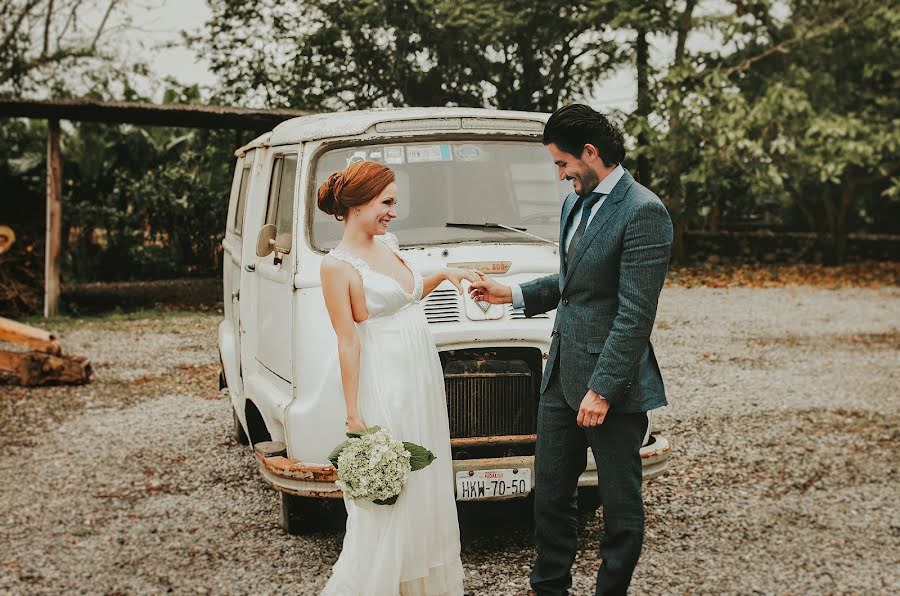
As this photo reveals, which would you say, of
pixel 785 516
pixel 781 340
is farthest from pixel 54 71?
pixel 785 516

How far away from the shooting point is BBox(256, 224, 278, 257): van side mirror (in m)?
5.25

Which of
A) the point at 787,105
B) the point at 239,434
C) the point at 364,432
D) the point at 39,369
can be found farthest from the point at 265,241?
the point at 787,105

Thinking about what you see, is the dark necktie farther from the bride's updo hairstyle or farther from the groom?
the bride's updo hairstyle

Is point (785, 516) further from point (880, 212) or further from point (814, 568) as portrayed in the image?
point (880, 212)

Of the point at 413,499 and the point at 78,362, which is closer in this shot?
the point at 413,499

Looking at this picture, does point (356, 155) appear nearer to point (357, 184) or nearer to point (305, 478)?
point (357, 184)

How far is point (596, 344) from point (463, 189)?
208 cm

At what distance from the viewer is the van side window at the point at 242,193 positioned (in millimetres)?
7098

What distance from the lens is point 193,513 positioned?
600 cm

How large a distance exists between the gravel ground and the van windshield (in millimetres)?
1708

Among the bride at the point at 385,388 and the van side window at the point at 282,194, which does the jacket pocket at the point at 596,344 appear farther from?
the van side window at the point at 282,194

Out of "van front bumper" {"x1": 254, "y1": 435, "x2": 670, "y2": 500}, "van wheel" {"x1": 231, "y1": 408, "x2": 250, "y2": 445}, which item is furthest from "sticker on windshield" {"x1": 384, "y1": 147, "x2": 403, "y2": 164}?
"van wheel" {"x1": 231, "y1": 408, "x2": 250, "y2": 445}

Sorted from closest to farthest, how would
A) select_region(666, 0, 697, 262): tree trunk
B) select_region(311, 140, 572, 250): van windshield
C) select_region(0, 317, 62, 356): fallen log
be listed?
select_region(311, 140, 572, 250): van windshield → select_region(0, 317, 62, 356): fallen log → select_region(666, 0, 697, 262): tree trunk

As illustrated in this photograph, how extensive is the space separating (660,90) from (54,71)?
15133 millimetres
